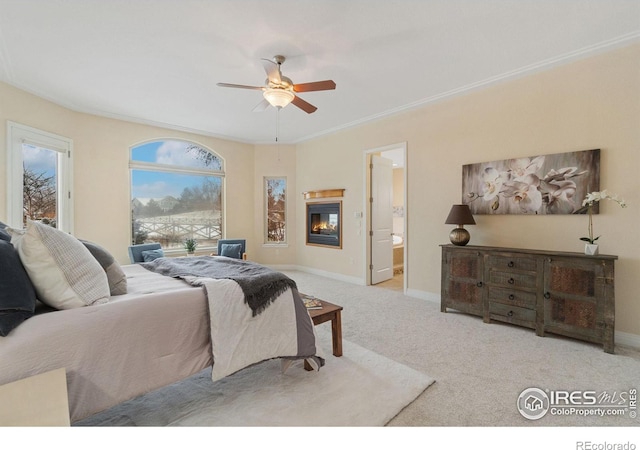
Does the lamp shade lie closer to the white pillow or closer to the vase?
the vase

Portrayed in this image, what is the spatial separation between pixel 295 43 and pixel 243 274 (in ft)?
7.22

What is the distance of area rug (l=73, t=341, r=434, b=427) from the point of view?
5.49 ft

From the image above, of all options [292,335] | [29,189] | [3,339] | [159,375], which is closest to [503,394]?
[292,335]

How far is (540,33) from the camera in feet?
8.37

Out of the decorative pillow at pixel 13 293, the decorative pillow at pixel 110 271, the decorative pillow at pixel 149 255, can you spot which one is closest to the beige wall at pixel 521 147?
the decorative pillow at pixel 149 255

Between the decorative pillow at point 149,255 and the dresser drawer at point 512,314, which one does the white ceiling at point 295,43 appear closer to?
the decorative pillow at point 149,255

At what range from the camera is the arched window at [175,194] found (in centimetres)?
514

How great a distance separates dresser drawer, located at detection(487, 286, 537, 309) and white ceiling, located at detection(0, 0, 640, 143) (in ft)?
8.07

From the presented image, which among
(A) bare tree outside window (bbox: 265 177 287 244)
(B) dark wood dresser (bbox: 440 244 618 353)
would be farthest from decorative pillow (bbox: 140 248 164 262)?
(B) dark wood dresser (bbox: 440 244 618 353)

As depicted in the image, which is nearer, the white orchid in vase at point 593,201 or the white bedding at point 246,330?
the white bedding at point 246,330

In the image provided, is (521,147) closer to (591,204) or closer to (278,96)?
(591,204)

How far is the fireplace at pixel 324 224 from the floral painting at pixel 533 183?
2420 millimetres

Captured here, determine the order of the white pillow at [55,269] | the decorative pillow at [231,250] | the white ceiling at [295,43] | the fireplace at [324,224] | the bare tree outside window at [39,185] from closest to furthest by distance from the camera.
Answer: the white pillow at [55,269], the white ceiling at [295,43], the bare tree outside window at [39,185], the decorative pillow at [231,250], the fireplace at [324,224]
